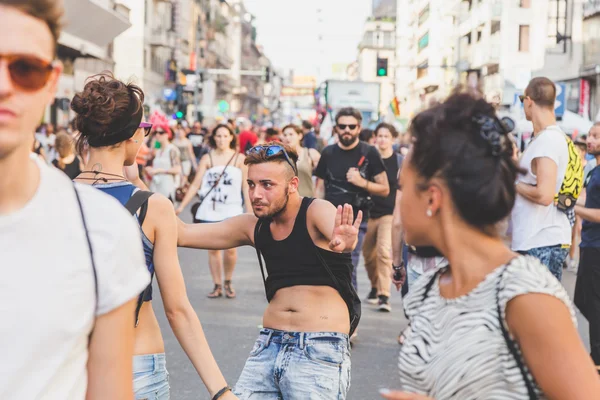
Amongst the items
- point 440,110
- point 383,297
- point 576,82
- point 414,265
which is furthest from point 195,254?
point 576,82

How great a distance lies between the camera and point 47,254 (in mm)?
1917

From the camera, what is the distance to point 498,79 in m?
59.5

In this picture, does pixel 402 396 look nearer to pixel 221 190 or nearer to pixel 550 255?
pixel 550 255

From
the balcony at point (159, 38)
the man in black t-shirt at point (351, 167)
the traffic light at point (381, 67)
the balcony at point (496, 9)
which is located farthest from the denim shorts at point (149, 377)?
the balcony at point (159, 38)

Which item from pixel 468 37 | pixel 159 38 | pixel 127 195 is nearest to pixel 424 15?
pixel 468 37

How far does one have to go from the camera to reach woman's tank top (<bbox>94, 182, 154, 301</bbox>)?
360cm

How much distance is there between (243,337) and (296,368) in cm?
426

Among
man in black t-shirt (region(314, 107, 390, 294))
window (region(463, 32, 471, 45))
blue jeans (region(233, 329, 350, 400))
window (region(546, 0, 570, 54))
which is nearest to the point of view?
blue jeans (region(233, 329, 350, 400))

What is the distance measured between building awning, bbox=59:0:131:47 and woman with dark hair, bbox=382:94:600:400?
106 ft

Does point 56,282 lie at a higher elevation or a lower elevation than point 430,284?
higher

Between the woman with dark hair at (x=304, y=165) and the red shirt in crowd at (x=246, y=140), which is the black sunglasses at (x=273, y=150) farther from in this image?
the red shirt in crowd at (x=246, y=140)

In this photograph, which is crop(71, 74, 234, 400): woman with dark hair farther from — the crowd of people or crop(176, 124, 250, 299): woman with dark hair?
crop(176, 124, 250, 299): woman with dark hair

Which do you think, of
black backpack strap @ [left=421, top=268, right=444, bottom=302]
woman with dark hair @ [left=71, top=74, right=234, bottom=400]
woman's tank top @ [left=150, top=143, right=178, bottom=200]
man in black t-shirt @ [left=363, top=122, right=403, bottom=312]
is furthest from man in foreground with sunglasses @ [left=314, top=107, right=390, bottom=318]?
black backpack strap @ [left=421, top=268, right=444, bottom=302]

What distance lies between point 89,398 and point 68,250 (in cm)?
35
